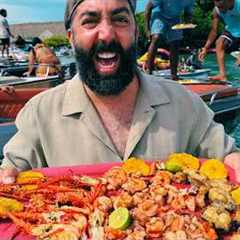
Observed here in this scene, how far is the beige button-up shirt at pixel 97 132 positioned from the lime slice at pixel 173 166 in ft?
1.27

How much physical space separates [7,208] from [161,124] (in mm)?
1059

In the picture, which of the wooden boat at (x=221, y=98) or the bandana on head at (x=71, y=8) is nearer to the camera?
the bandana on head at (x=71, y=8)

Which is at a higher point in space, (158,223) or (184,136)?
(158,223)

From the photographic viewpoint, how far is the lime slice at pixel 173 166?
93.0 inches

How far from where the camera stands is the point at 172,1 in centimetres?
879

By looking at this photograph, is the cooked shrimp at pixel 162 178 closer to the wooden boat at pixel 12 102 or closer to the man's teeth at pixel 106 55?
the man's teeth at pixel 106 55

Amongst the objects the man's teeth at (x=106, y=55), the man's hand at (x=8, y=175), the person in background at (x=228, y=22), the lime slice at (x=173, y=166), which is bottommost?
the person in background at (x=228, y=22)

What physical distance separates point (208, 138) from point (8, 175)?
1.07 m

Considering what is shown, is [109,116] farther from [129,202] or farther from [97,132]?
[129,202]

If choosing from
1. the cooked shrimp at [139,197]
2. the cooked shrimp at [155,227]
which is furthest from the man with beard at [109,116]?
the cooked shrimp at [155,227]

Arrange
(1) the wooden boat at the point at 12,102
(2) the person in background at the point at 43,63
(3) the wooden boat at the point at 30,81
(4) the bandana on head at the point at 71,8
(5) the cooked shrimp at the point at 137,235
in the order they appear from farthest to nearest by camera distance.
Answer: (2) the person in background at the point at 43,63
(3) the wooden boat at the point at 30,81
(1) the wooden boat at the point at 12,102
(4) the bandana on head at the point at 71,8
(5) the cooked shrimp at the point at 137,235

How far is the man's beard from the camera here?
8.77ft

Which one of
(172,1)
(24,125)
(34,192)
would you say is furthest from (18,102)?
(34,192)

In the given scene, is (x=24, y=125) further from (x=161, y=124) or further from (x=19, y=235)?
(x=19, y=235)
